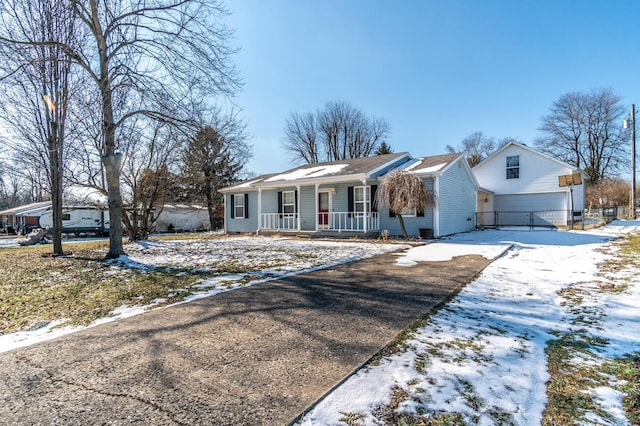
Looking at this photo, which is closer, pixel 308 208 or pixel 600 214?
pixel 308 208

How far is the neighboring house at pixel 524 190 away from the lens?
2097 cm

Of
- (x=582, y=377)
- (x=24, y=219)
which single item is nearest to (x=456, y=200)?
(x=582, y=377)

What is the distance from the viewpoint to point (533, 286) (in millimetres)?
5426

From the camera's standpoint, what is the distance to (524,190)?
22078mm

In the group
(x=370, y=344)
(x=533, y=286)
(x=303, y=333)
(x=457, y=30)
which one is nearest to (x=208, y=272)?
(x=303, y=333)

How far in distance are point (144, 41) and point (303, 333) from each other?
8730 millimetres

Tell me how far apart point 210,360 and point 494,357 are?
244cm

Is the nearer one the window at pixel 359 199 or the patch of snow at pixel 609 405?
the patch of snow at pixel 609 405

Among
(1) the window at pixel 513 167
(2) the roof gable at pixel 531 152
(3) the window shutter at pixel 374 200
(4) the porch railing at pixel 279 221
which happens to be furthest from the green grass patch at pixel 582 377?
(1) the window at pixel 513 167

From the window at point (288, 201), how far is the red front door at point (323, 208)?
5.19 feet

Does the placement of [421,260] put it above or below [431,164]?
below

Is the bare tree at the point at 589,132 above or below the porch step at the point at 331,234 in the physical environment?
above

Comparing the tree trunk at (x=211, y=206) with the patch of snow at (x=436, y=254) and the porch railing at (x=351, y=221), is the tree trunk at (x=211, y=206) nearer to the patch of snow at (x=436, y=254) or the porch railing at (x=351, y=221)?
the porch railing at (x=351, y=221)

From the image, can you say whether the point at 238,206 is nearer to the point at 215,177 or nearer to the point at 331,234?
the point at 331,234
